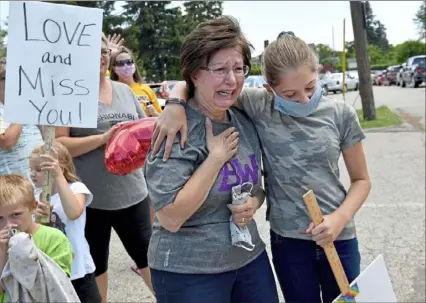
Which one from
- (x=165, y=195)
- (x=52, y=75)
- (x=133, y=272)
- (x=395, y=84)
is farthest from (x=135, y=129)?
(x=395, y=84)

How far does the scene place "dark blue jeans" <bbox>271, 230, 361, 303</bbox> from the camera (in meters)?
2.10

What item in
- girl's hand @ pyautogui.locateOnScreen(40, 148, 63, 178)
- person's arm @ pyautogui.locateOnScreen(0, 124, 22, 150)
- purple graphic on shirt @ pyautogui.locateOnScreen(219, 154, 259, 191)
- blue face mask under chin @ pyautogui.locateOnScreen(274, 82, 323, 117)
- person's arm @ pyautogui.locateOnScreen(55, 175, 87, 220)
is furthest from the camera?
person's arm @ pyautogui.locateOnScreen(0, 124, 22, 150)

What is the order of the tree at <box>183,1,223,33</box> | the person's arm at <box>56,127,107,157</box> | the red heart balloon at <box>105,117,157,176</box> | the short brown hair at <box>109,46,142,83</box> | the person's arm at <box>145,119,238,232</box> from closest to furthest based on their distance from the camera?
the person's arm at <box>145,119,238,232</box> < the red heart balloon at <box>105,117,157,176</box> < the person's arm at <box>56,127,107,157</box> < the tree at <box>183,1,223,33</box> < the short brown hair at <box>109,46,142,83</box>

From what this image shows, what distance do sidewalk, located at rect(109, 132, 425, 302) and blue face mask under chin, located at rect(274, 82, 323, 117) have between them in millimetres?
2267

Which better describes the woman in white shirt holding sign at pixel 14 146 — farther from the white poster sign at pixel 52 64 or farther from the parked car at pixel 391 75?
the parked car at pixel 391 75

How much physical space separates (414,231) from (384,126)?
7303 mm

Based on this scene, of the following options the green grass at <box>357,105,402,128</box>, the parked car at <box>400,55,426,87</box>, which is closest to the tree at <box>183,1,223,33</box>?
the green grass at <box>357,105,402,128</box>

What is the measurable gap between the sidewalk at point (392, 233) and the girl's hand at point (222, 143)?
93.1 inches

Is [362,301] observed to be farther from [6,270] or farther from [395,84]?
[395,84]

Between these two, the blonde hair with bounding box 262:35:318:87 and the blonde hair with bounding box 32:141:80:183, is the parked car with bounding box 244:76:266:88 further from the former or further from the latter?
the blonde hair with bounding box 32:141:80:183

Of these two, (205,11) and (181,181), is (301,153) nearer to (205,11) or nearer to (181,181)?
(181,181)

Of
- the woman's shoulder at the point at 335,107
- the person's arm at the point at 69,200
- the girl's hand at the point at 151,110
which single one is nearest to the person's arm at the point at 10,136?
the person's arm at the point at 69,200

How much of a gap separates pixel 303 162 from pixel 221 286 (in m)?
0.57

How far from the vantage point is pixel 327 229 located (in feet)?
6.40
